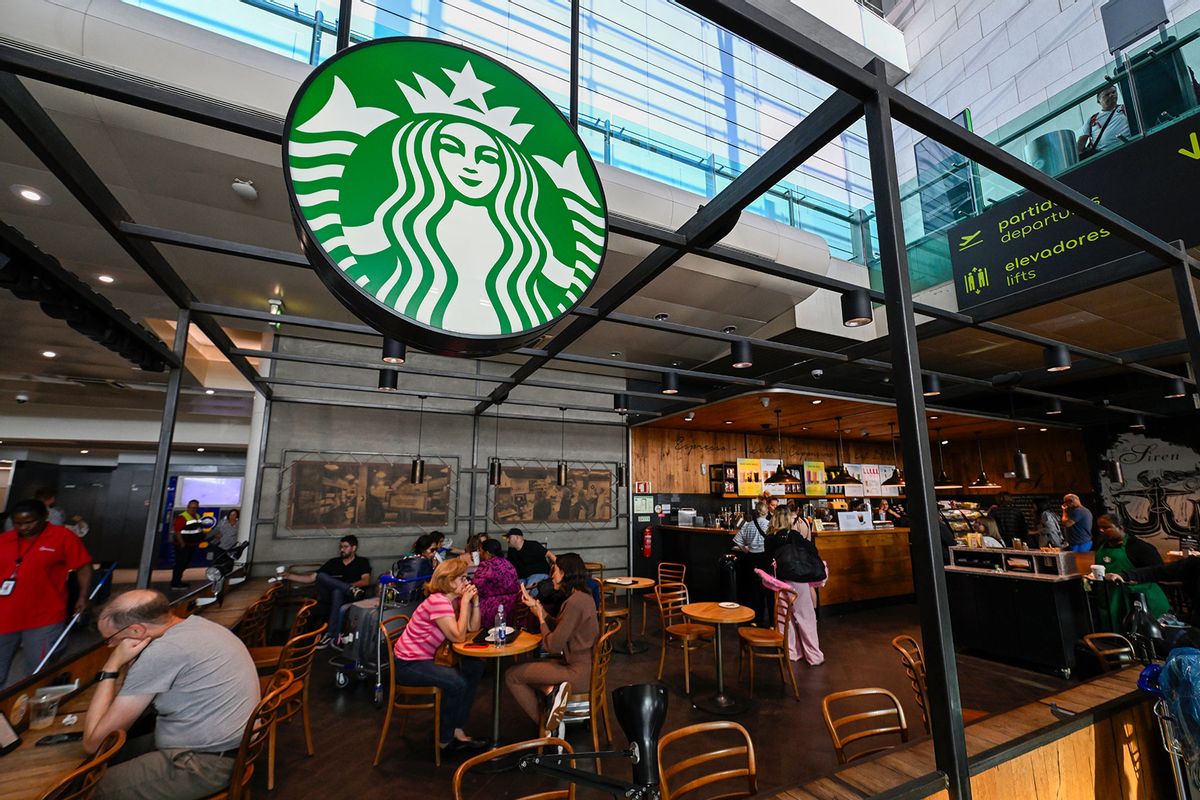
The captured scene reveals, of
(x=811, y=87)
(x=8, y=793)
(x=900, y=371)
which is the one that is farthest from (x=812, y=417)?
(x=8, y=793)

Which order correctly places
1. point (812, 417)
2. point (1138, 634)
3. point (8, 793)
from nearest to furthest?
point (8, 793) → point (1138, 634) → point (812, 417)

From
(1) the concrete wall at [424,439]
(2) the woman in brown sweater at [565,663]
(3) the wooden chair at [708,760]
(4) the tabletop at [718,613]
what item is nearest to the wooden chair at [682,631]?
(4) the tabletop at [718,613]

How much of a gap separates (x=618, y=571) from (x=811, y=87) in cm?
1009

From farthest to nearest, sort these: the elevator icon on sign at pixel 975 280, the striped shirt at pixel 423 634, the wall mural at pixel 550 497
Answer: the wall mural at pixel 550 497
the elevator icon on sign at pixel 975 280
the striped shirt at pixel 423 634

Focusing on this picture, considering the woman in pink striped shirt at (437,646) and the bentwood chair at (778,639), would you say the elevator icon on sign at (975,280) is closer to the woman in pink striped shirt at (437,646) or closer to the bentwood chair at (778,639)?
the bentwood chair at (778,639)

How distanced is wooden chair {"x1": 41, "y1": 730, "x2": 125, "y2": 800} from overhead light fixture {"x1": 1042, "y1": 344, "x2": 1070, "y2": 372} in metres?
6.80

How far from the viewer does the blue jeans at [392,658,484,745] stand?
11.8ft

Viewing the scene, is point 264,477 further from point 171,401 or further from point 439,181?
point 439,181

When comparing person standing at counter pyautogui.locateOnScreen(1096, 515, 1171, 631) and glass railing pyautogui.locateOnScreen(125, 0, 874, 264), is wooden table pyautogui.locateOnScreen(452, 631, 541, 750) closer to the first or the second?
glass railing pyautogui.locateOnScreen(125, 0, 874, 264)

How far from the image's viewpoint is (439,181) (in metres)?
1.25

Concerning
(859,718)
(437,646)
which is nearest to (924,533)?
(859,718)

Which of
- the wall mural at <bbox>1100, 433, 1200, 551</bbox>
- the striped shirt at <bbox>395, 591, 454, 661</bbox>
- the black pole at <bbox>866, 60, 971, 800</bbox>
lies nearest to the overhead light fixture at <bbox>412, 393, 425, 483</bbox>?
the striped shirt at <bbox>395, 591, 454, 661</bbox>

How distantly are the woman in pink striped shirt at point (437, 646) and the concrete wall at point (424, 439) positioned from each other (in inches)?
131

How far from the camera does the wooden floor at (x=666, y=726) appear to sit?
3.19 m
